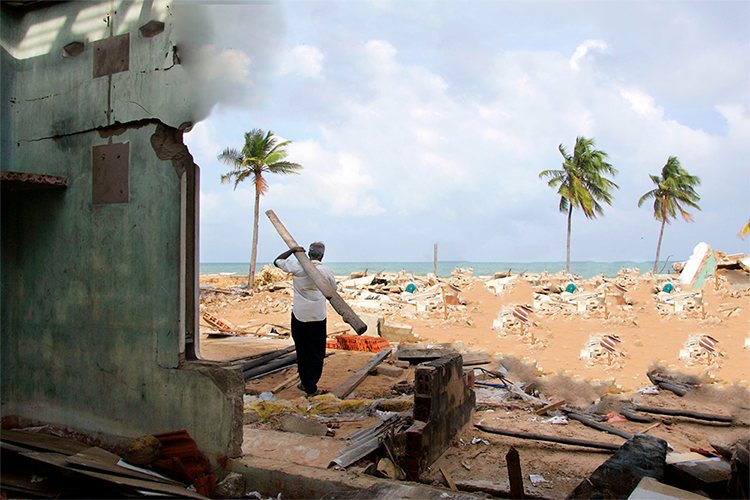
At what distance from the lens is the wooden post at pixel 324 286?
15.4 feet

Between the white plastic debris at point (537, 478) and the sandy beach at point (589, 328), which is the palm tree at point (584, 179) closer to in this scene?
the sandy beach at point (589, 328)

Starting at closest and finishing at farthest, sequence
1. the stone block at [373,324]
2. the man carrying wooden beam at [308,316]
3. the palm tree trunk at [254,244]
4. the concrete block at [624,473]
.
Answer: the concrete block at [624,473] < the man carrying wooden beam at [308,316] < the stone block at [373,324] < the palm tree trunk at [254,244]

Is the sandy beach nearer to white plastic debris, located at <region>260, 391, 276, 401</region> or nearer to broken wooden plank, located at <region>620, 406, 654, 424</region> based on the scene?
broken wooden plank, located at <region>620, 406, 654, 424</region>

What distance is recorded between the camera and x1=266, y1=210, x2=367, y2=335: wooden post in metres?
4.69

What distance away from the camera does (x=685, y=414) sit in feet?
18.9

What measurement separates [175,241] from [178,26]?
64.3 inches

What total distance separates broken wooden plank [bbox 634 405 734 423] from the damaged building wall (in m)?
5.29

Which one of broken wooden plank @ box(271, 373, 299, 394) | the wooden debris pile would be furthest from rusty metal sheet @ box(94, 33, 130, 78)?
broken wooden plank @ box(271, 373, 299, 394)

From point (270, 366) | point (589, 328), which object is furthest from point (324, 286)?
point (589, 328)

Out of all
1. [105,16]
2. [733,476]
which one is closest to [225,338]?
[105,16]

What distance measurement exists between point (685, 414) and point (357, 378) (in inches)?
171

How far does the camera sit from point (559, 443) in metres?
4.66

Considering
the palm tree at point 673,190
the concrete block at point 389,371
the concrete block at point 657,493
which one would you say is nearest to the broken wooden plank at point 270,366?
the concrete block at point 389,371

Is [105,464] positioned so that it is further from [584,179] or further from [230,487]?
[584,179]
